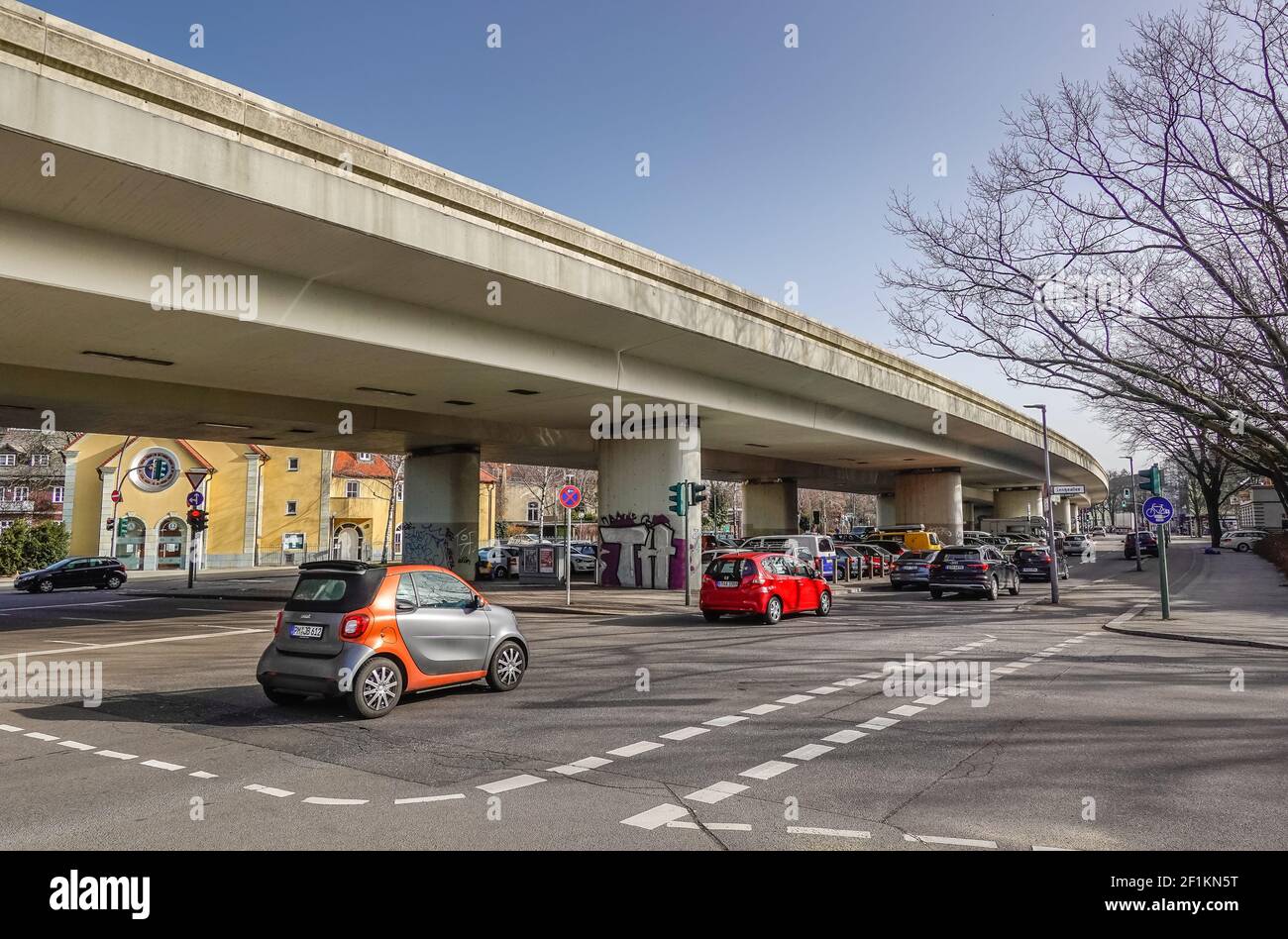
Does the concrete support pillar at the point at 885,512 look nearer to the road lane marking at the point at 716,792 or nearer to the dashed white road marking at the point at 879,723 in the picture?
the dashed white road marking at the point at 879,723

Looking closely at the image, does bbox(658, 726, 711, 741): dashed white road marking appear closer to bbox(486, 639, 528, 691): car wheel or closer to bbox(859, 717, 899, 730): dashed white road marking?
bbox(859, 717, 899, 730): dashed white road marking

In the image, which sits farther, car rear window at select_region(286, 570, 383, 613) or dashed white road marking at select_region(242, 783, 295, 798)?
car rear window at select_region(286, 570, 383, 613)

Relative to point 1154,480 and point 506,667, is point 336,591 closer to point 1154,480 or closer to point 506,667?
point 506,667

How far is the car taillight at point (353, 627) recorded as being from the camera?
834cm

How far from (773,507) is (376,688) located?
44669mm

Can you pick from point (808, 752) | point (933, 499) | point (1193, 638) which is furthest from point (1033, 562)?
point (808, 752)

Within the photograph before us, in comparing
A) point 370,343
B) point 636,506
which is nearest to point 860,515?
point 636,506

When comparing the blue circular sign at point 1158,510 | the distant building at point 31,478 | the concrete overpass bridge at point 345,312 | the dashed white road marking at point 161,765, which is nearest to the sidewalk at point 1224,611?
the blue circular sign at point 1158,510

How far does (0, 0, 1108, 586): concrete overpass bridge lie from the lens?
10.7 meters

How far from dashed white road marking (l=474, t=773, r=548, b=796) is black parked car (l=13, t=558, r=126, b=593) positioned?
35793 mm

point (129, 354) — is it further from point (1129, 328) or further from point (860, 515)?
Result: point (860, 515)

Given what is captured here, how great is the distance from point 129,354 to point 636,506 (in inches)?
567

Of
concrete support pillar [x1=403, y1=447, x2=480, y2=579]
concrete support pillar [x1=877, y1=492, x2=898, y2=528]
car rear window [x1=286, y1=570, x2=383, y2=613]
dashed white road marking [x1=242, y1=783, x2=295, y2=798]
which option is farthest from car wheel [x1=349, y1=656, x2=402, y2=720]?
concrete support pillar [x1=877, y1=492, x2=898, y2=528]
